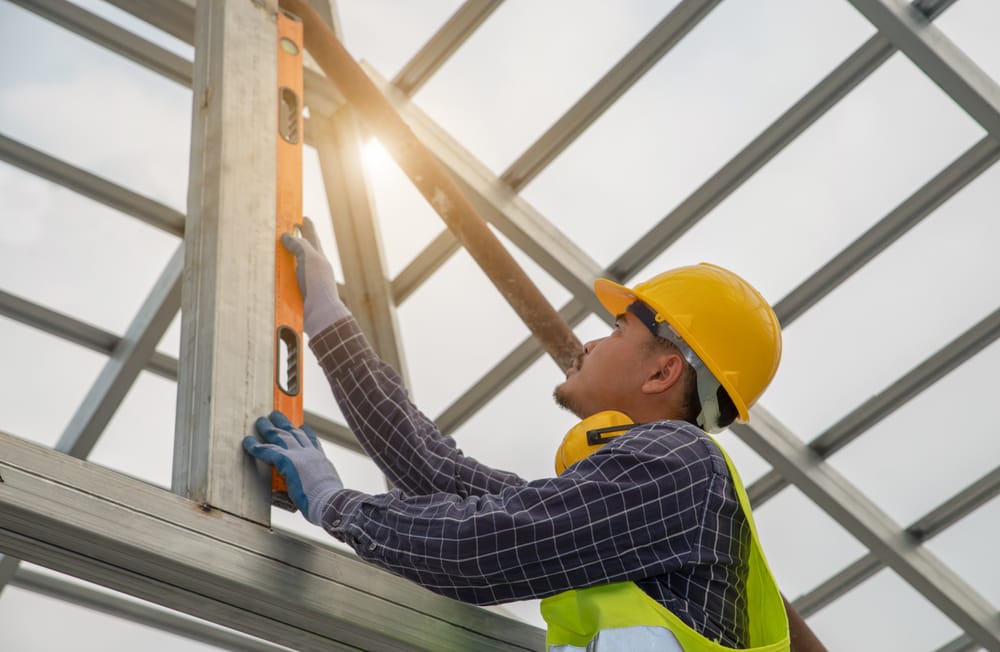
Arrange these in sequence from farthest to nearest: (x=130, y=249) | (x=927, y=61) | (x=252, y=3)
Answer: (x=130, y=249) → (x=927, y=61) → (x=252, y=3)

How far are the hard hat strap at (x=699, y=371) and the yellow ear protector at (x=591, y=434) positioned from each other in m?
0.32

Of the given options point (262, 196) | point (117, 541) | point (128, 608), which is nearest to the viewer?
point (117, 541)

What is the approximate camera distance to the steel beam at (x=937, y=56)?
650 cm

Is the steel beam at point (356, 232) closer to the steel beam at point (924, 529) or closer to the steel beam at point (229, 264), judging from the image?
the steel beam at point (229, 264)

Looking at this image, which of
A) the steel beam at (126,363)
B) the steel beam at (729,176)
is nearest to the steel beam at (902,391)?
the steel beam at (729,176)

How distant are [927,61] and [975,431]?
107 inches

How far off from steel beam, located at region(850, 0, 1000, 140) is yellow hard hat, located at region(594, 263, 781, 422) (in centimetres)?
365

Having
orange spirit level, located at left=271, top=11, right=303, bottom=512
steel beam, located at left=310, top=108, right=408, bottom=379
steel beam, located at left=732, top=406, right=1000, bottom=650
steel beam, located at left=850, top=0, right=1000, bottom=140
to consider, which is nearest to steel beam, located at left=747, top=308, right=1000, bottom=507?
steel beam, located at left=732, top=406, right=1000, bottom=650

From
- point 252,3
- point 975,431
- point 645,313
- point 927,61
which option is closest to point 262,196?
point 252,3

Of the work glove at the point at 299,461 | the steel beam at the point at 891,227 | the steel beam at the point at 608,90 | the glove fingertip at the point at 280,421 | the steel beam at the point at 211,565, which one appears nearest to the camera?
the steel beam at the point at 211,565

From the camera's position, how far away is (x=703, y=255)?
7.52 m

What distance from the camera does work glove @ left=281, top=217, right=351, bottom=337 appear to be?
10.9 feet

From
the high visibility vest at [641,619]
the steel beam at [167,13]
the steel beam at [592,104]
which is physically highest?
the steel beam at [167,13]

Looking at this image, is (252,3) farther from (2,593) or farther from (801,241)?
(2,593)
